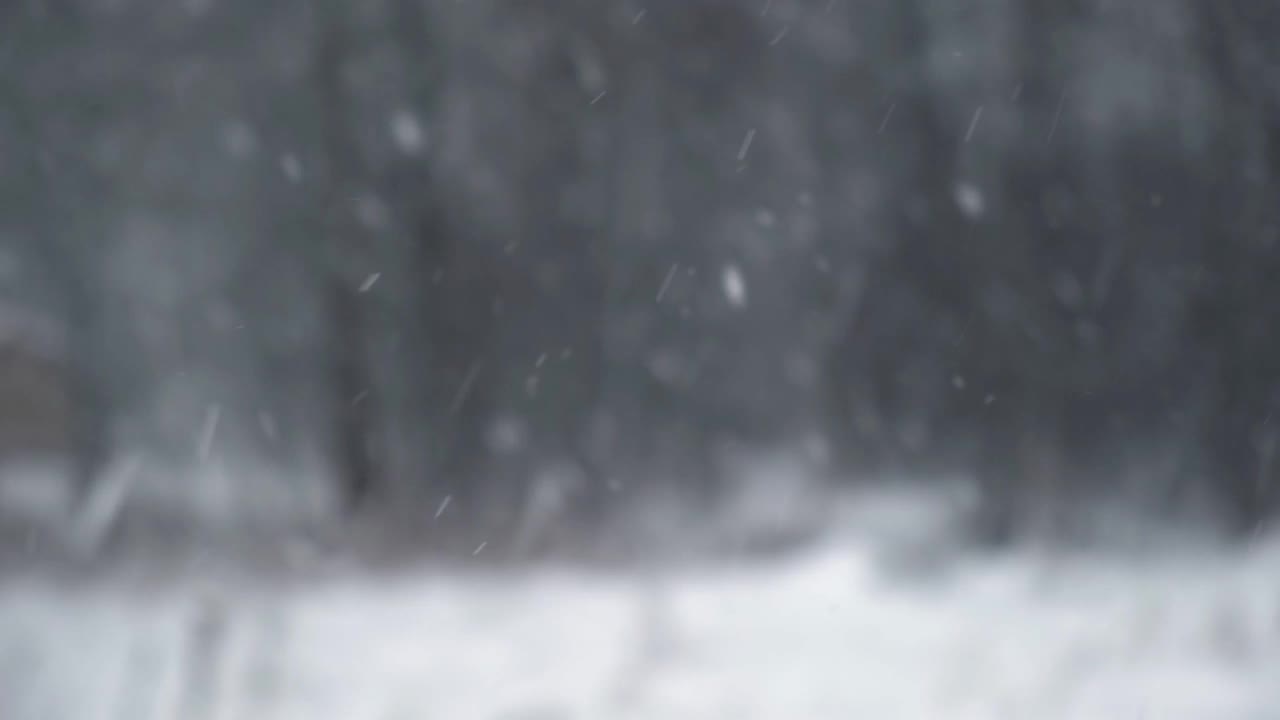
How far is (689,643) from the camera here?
1828mm

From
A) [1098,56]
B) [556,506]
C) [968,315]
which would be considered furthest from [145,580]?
[1098,56]

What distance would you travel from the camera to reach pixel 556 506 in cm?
Result: 186

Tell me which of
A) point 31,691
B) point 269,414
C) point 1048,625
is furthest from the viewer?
point 1048,625

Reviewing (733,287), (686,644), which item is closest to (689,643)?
(686,644)

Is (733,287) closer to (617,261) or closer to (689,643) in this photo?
(617,261)

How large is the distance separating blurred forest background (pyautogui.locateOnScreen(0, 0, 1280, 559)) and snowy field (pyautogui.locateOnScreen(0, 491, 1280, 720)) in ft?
0.36

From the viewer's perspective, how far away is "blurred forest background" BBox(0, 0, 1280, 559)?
1.79 m

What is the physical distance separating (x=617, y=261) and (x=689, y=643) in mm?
708

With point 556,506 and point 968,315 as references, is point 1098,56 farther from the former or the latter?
Result: point 556,506

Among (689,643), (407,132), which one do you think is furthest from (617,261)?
(689,643)

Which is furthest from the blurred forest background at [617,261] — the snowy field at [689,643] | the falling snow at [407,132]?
the snowy field at [689,643]

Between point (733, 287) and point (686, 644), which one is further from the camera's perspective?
point (733, 287)

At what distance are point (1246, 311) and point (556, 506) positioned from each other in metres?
1.49

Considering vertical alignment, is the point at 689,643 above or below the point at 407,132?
below
